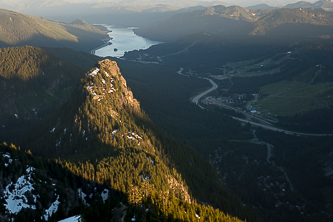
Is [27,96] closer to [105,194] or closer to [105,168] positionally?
[105,168]

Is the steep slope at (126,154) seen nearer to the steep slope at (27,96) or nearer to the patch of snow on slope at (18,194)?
the patch of snow on slope at (18,194)

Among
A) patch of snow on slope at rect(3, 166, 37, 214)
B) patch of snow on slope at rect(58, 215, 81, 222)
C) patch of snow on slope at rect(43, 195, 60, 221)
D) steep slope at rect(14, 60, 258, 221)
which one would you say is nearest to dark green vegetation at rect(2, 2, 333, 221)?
steep slope at rect(14, 60, 258, 221)

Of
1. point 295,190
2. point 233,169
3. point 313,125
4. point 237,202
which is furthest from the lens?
point 313,125

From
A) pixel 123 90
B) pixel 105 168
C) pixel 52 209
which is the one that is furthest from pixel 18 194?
pixel 123 90

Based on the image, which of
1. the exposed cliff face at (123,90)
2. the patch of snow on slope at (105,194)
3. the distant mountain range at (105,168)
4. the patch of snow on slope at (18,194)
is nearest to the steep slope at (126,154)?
the distant mountain range at (105,168)

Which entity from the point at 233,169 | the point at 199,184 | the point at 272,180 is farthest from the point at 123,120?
the point at 272,180

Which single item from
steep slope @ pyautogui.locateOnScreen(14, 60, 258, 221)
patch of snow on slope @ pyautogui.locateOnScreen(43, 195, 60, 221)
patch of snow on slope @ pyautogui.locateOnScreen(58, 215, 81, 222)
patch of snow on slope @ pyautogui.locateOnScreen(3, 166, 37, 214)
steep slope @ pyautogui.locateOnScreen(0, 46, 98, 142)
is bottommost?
steep slope @ pyautogui.locateOnScreen(0, 46, 98, 142)

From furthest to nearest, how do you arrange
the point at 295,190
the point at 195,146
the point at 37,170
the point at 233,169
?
the point at 195,146
the point at 233,169
the point at 295,190
the point at 37,170

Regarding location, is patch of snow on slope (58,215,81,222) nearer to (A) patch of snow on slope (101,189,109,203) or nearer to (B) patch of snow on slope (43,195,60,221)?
(B) patch of snow on slope (43,195,60,221)

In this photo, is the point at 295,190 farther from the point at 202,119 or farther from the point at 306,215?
the point at 202,119
